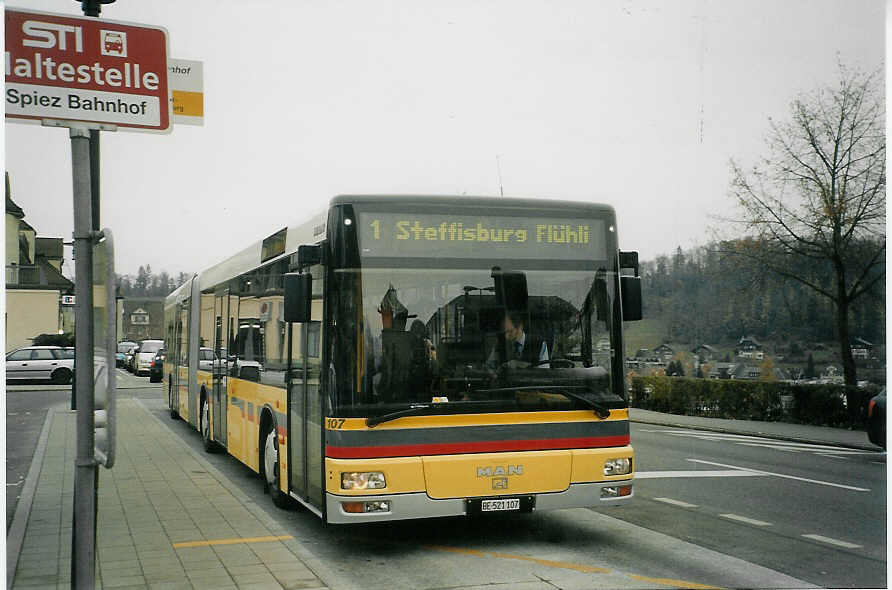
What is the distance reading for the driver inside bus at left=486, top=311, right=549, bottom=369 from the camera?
7.04m

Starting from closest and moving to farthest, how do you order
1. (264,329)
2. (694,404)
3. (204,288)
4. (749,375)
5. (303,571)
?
(303,571), (264,329), (204,288), (749,375), (694,404)

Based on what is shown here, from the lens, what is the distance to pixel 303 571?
680 centimetres

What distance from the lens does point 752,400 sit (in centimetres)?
2227

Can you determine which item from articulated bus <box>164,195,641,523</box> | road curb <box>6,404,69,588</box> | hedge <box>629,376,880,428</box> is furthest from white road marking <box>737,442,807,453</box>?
road curb <box>6,404,69,588</box>

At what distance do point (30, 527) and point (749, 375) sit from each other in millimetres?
17118

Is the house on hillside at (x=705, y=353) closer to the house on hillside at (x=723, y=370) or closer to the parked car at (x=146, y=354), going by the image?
the house on hillside at (x=723, y=370)

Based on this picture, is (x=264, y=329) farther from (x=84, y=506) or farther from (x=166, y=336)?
(x=166, y=336)

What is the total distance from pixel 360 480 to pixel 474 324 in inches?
54.1

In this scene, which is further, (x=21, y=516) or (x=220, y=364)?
(x=220, y=364)

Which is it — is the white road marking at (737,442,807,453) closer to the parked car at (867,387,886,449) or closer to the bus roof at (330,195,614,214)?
the parked car at (867,387,886,449)

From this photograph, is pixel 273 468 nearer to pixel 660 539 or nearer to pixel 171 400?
pixel 660 539

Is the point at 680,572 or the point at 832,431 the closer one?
the point at 680,572

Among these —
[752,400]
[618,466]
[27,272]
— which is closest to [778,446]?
[752,400]

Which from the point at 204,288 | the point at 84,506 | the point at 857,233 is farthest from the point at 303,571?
the point at 857,233
